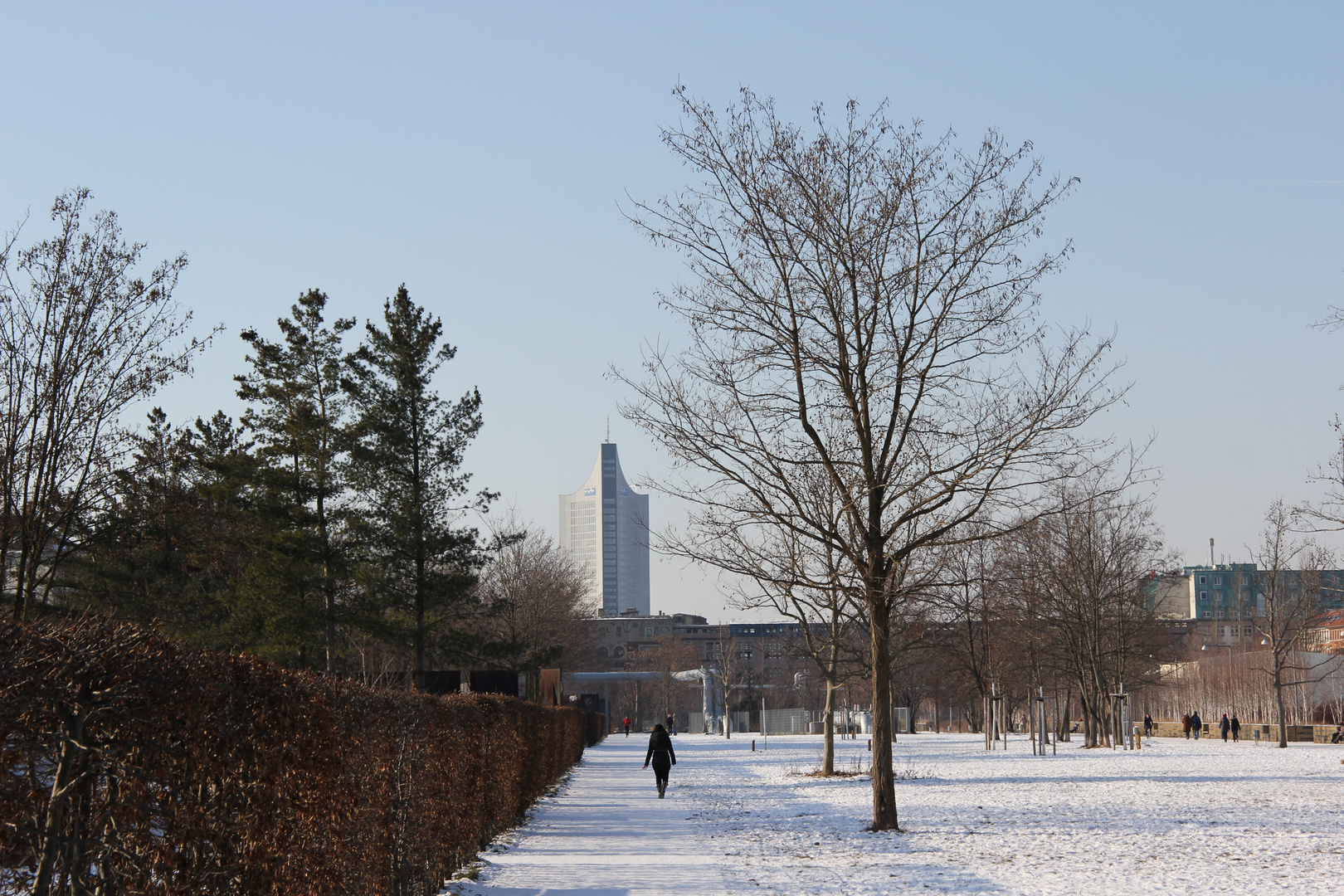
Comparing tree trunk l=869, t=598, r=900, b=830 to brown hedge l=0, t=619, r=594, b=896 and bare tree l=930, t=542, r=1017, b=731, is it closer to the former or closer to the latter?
brown hedge l=0, t=619, r=594, b=896

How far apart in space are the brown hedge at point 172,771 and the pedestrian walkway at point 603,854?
3.54m


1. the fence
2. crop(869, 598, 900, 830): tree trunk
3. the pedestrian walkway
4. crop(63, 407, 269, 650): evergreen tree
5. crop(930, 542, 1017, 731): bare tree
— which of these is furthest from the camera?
the fence

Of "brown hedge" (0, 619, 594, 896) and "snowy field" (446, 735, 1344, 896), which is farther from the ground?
"brown hedge" (0, 619, 594, 896)

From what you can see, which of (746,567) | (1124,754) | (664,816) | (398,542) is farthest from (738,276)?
(1124,754)

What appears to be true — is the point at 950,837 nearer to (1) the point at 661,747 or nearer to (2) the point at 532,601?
(1) the point at 661,747

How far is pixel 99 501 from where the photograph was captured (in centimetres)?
2106

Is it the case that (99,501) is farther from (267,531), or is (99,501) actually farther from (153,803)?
(153,803)

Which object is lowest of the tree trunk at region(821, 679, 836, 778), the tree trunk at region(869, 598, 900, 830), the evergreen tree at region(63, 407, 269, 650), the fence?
the fence

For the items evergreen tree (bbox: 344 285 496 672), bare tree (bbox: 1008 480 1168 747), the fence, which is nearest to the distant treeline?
evergreen tree (bbox: 344 285 496 672)

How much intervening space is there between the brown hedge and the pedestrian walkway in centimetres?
354

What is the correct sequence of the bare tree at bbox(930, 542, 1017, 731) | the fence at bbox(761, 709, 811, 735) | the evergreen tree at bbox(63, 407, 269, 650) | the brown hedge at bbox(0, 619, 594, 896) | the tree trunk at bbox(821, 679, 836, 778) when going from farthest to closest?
the fence at bbox(761, 709, 811, 735)
the bare tree at bbox(930, 542, 1017, 731)
the tree trunk at bbox(821, 679, 836, 778)
the evergreen tree at bbox(63, 407, 269, 650)
the brown hedge at bbox(0, 619, 594, 896)

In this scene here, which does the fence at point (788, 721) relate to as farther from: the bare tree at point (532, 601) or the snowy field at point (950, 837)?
the snowy field at point (950, 837)

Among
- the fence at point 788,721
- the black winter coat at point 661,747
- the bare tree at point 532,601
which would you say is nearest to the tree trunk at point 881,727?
the black winter coat at point 661,747

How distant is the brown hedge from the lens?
351 cm
